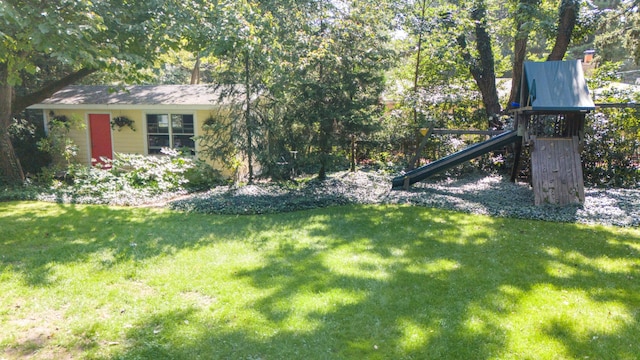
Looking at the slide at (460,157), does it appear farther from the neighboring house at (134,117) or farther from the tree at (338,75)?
the neighboring house at (134,117)

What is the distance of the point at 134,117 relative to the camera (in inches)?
540

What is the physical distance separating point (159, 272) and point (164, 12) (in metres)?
7.28

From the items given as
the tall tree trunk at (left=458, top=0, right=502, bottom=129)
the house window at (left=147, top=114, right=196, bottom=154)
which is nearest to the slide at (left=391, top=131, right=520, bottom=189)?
the tall tree trunk at (left=458, top=0, right=502, bottom=129)

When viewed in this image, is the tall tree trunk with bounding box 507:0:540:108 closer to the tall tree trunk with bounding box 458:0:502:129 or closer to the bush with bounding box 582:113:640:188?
the tall tree trunk with bounding box 458:0:502:129

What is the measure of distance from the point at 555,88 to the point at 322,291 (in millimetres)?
7023

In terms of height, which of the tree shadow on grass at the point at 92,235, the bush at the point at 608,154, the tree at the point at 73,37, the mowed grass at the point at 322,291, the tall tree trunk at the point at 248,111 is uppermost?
the tree at the point at 73,37

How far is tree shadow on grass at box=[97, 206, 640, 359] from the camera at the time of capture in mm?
3301

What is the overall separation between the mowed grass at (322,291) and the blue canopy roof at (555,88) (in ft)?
8.68

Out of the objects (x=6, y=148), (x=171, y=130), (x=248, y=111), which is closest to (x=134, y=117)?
(x=171, y=130)

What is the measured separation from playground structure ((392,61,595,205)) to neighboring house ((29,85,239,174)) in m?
7.83

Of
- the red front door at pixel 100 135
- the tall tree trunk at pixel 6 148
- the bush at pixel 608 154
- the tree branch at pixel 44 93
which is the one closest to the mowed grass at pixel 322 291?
the bush at pixel 608 154

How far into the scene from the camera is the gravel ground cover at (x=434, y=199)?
7.48 meters

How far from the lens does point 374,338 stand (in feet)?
11.3

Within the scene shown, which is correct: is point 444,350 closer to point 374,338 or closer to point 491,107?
point 374,338
